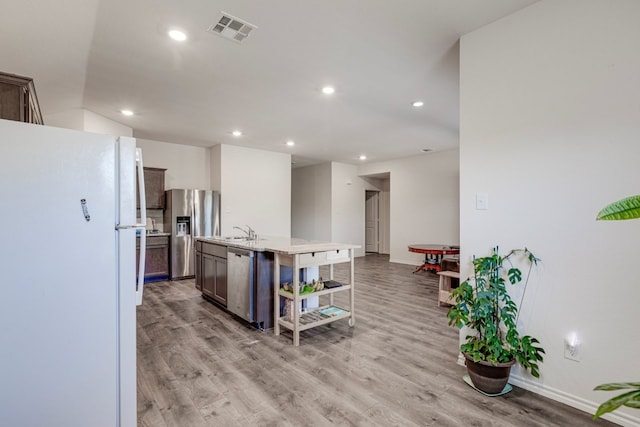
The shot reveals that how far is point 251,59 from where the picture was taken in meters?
2.91

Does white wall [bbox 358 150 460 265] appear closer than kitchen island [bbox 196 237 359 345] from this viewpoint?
No

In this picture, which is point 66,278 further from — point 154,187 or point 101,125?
point 154,187

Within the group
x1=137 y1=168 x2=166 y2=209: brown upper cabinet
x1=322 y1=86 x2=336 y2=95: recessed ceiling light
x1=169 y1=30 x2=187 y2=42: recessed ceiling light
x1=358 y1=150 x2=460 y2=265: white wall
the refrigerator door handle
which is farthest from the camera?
x1=358 y1=150 x2=460 y2=265: white wall

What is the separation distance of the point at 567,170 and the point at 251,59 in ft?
8.78

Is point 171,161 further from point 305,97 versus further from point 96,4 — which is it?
point 96,4

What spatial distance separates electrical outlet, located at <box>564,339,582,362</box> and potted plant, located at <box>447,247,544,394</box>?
0.45ft

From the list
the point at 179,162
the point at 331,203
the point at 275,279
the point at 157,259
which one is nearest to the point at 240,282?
the point at 275,279

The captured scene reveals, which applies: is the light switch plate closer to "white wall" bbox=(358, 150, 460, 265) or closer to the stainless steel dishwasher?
the stainless steel dishwasher

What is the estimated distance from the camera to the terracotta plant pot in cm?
202

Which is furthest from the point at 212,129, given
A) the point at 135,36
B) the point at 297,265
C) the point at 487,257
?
the point at 487,257

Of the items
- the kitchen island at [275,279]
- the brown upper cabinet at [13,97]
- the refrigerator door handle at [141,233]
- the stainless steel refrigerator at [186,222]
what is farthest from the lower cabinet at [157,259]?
the refrigerator door handle at [141,233]

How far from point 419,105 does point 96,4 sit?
3509 millimetres

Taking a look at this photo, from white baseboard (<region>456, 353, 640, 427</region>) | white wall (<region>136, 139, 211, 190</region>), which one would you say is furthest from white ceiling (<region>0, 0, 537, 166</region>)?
white baseboard (<region>456, 353, 640, 427</region>)

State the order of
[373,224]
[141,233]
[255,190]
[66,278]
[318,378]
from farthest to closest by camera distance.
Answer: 1. [373,224]
2. [255,190]
3. [318,378]
4. [141,233]
5. [66,278]
